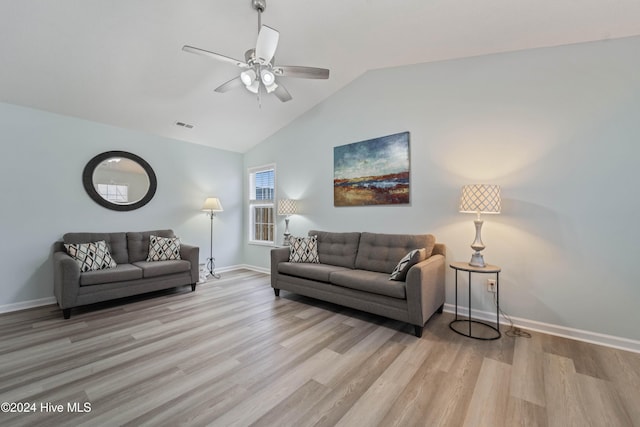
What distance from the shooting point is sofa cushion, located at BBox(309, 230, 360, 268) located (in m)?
3.60

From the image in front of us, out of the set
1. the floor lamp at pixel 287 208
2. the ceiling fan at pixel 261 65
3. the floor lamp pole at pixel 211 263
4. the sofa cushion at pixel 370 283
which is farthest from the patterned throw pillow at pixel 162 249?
the ceiling fan at pixel 261 65

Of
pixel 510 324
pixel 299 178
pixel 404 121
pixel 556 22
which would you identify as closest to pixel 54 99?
pixel 299 178

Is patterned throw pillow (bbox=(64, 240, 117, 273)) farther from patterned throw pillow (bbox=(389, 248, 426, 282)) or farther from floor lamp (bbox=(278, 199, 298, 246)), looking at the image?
patterned throw pillow (bbox=(389, 248, 426, 282))

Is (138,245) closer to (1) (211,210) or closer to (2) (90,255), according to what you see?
(2) (90,255)

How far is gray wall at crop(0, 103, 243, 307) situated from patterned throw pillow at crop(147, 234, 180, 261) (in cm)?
48

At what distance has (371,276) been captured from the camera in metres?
2.95

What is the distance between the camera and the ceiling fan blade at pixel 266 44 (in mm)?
1937

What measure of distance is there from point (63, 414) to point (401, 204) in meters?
3.51

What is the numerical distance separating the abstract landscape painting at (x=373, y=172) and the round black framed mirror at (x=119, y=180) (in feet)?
10.2

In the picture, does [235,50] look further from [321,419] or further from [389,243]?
[321,419]

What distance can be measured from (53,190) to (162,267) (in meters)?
1.73

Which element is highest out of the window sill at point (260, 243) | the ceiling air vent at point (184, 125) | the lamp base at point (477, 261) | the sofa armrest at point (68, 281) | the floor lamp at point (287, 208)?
the ceiling air vent at point (184, 125)

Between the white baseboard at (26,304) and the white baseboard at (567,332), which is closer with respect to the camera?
the white baseboard at (567,332)

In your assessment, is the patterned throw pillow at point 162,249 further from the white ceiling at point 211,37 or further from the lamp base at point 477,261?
the lamp base at point 477,261
